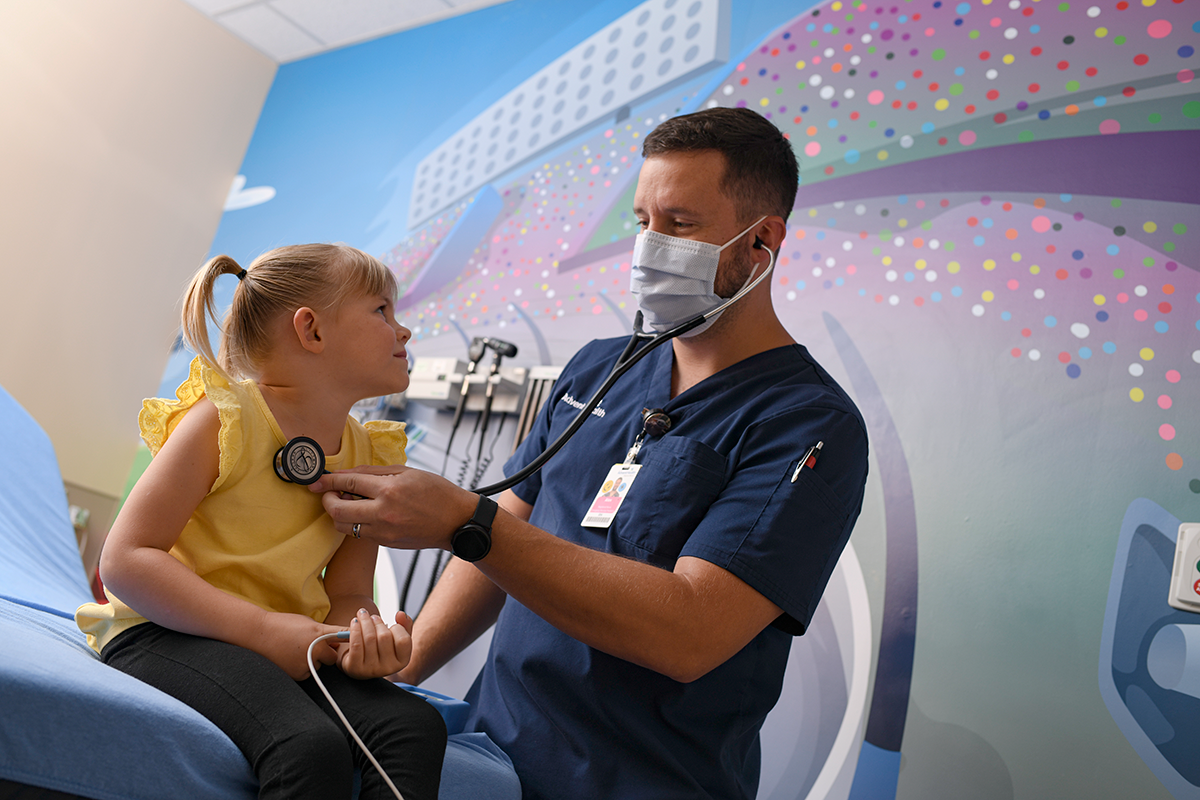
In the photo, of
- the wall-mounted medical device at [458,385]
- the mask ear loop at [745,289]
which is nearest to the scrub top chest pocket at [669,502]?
the mask ear loop at [745,289]

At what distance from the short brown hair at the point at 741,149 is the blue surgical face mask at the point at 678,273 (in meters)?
0.07

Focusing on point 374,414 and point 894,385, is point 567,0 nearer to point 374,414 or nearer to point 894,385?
point 374,414

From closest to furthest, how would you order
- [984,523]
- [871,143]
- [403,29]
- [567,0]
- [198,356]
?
[198,356], [984,523], [871,143], [567,0], [403,29]

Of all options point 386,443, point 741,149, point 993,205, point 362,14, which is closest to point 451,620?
point 386,443

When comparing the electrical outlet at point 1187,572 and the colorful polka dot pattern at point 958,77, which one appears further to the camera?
the colorful polka dot pattern at point 958,77

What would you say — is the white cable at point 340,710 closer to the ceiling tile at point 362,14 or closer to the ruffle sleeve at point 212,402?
the ruffle sleeve at point 212,402

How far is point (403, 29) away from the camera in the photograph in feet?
11.1

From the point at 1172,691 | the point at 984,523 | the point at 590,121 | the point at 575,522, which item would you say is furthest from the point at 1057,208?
the point at 590,121

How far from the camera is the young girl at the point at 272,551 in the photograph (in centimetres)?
85

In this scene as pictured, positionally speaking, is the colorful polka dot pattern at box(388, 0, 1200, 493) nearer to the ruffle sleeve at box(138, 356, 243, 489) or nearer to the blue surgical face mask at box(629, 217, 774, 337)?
the blue surgical face mask at box(629, 217, 774, 337)

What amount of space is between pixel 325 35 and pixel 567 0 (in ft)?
4.30

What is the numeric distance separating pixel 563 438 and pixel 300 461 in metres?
0.39

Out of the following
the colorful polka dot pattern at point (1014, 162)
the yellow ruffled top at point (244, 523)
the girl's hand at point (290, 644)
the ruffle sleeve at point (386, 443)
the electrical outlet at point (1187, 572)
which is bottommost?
the girl's hand at point (290, 644)

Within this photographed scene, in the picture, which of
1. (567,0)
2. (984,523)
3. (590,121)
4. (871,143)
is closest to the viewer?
(984,523)
